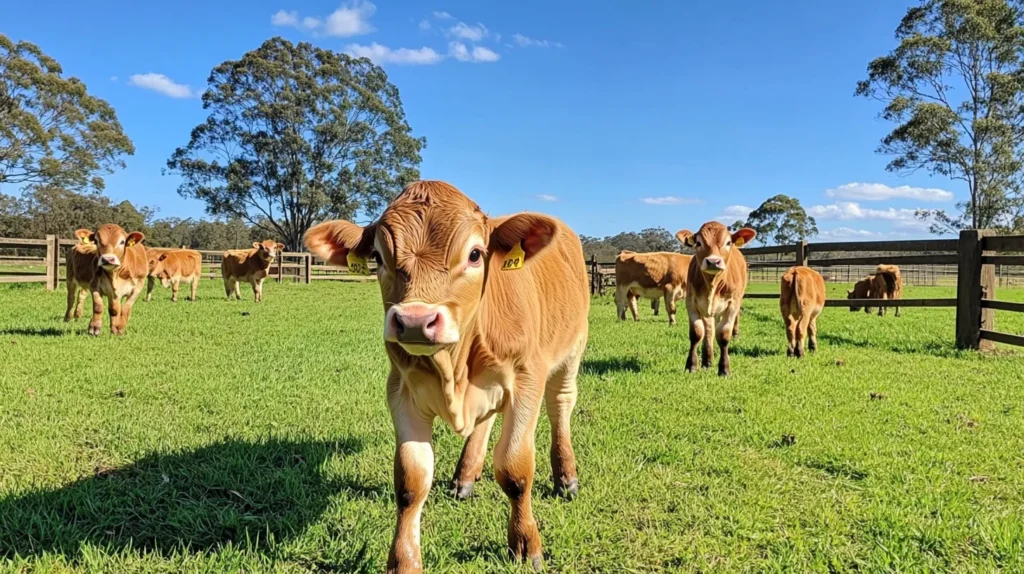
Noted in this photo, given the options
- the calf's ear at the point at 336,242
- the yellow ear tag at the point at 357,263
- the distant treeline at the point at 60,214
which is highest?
the distant treeline at the point at 60,214

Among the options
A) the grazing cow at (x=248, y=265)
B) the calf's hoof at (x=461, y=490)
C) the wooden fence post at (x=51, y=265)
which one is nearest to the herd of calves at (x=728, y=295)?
the calf's hoof at (x=461, y=490)

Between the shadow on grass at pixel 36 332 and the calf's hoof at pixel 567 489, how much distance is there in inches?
374

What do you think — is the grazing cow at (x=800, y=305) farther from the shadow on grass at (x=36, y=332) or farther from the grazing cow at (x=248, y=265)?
the grazing cow at (x=248, y=265)

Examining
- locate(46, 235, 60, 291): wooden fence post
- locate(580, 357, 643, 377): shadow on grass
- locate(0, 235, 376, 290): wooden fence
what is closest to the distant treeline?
locate(0, 235, 376, 290): wooden fence

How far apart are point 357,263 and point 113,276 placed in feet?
30.7

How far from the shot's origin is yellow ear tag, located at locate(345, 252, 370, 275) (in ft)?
9.16

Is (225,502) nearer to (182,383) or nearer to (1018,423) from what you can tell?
(182,383)

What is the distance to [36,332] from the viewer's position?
970cm

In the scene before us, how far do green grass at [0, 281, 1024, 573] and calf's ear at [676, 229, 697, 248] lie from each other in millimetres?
1785

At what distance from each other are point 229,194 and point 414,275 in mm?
42960

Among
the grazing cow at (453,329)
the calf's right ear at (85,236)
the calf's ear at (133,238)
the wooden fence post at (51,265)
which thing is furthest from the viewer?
the wooden fence post at (51,265)

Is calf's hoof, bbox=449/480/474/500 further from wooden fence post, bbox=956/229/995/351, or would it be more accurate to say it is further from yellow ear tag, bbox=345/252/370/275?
wooden fence post, bbox=956/229/995/351

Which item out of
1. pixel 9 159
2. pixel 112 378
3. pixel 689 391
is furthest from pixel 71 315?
pixel 9 159

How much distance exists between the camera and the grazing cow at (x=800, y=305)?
28.7ft
